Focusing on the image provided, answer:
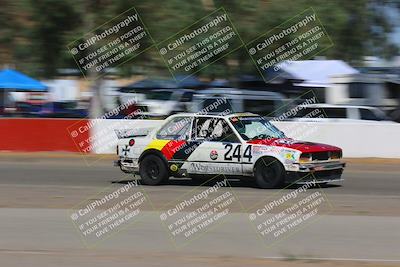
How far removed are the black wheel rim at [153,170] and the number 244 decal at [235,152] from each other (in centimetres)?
142

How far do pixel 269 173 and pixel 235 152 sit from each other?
749mm

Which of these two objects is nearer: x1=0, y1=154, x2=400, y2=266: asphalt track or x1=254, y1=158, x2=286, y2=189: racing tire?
x1=0, y1=154, x2=400, y2=266: asphalt track

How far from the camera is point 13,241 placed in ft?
26.7

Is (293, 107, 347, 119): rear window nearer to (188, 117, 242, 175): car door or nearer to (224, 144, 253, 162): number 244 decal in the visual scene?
(188, 117, 242, 175): car door

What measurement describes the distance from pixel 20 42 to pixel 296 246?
68.4 feet

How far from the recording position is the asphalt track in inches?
283

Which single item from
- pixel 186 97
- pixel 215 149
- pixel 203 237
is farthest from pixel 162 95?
pixel 203 237

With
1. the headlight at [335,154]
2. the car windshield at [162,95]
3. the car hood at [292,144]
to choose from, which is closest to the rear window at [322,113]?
the car windshield at [162,95]

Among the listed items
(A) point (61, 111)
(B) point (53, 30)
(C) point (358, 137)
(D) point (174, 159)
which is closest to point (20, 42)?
(B) point (53, 30)

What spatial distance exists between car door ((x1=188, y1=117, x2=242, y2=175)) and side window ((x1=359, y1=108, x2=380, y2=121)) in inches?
508

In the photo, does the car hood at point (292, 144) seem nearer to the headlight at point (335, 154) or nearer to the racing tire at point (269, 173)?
the headlight at point (335, 154)

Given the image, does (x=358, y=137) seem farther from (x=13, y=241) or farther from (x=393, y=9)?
(x=13, y=241)

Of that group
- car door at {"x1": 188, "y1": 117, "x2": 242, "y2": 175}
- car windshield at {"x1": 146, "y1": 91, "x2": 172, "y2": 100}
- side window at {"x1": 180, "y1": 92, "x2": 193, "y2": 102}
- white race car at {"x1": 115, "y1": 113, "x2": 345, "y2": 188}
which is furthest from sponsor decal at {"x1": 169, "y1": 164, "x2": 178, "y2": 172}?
car windshield at {"x1": 146, "y1": 91, "x2": 172, "y2": 100}

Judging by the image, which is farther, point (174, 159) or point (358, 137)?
point (358, 137)
